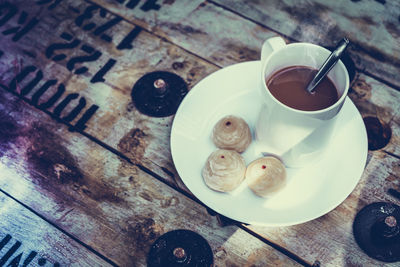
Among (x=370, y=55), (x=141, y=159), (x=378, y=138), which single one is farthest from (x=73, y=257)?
(x=370, y=55)

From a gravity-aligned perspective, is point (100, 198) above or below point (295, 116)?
below

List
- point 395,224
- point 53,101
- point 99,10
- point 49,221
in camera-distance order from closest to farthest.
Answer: point 395,224
point 49,221
point 53,101
point 99,10

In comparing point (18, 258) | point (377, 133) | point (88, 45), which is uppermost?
point (88, 45)

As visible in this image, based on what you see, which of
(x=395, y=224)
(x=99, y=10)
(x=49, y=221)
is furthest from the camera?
(x=99, y=10)

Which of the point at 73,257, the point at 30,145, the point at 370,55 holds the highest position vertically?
the point at 370,55

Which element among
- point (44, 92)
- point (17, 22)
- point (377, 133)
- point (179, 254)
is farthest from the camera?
point (17, 22)

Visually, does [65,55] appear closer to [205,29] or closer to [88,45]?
[88,45]

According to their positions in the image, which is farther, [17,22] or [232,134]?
[17,22]

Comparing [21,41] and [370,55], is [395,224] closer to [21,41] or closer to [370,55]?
[370,55]

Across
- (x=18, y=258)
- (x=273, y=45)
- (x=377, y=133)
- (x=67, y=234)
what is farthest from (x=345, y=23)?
(x=18, y=258)
